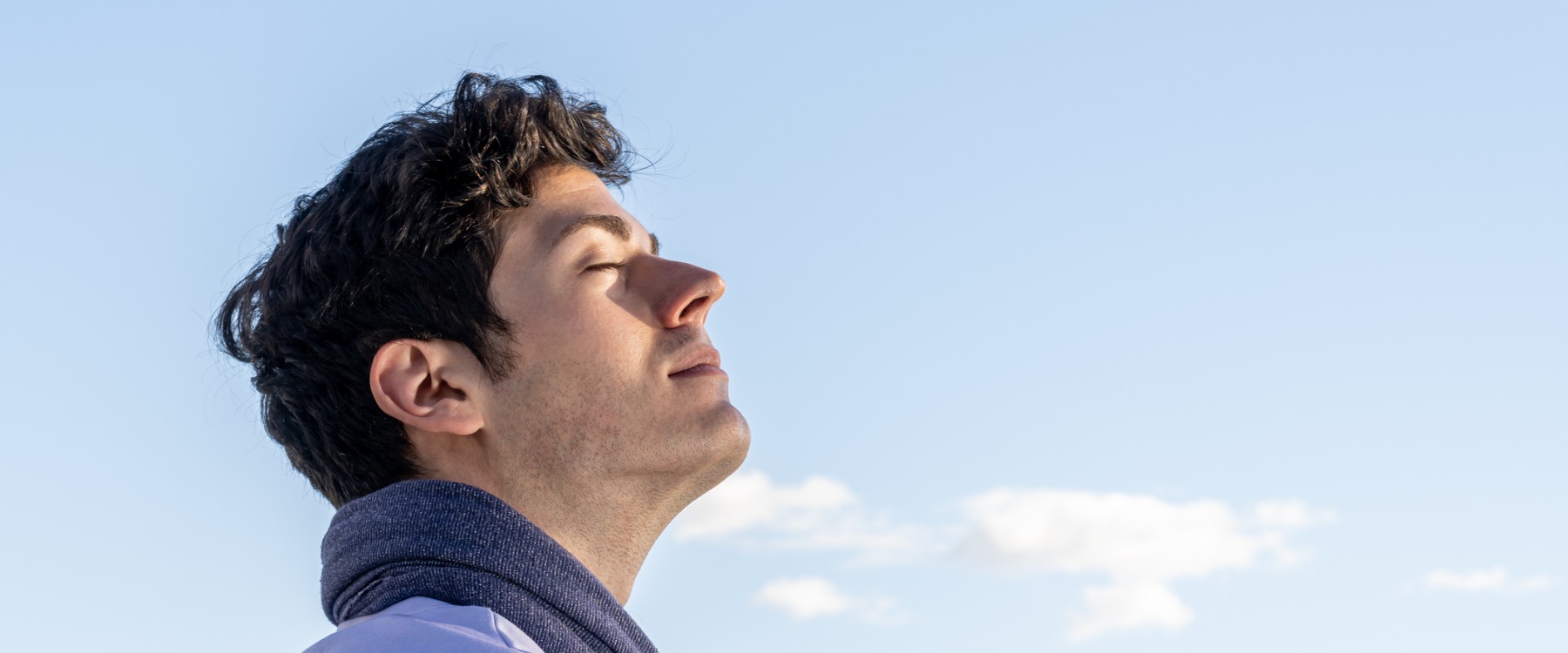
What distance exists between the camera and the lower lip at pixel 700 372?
3.87 meters

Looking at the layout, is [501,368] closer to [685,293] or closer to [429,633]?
[685,293]

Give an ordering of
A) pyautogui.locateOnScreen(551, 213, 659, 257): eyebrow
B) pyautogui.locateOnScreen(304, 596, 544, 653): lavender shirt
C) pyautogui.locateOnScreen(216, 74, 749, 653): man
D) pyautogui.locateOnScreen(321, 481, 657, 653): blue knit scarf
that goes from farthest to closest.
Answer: pyautogui.locateOnScreen(551, 213, 659, 257): eyebrow < pyautogui.locateOnScreen(216, 74, 749, 653): man < pyautogui.locateOnScreen(321, 481, 657, 653): blue knit scarf < pyautogui.locateOnScreen(304, 596, 544, 653): lavender shirt

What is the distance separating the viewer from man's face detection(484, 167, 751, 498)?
148 inches

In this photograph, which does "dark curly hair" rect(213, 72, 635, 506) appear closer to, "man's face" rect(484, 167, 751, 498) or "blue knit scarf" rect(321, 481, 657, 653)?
"man's face" rect(484, 167, 751, 498)

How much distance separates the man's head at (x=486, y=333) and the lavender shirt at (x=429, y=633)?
73 centimetres

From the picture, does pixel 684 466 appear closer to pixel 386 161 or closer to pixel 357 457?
pixel 357 457

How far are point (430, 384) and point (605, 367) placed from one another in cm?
52

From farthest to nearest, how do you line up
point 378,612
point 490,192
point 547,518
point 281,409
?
point 281,409
point 490,192
point 547,518
point 378,612

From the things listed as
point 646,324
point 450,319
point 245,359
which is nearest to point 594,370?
point 646,324

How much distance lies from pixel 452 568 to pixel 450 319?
0.83m

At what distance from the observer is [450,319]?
384 centimetres

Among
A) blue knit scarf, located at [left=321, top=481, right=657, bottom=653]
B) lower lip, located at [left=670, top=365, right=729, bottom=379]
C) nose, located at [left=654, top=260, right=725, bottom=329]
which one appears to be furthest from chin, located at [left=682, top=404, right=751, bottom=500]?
blue knit scarf, located at [left=321, top=481, right=657, bottom=653]

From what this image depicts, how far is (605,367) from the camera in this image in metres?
3.77

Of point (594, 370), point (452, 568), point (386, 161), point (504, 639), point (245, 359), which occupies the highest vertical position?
point (386, 161)
